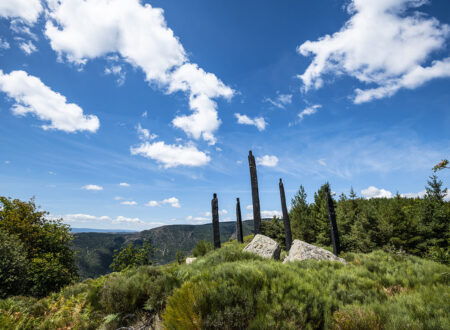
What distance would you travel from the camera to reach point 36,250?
16.6 m

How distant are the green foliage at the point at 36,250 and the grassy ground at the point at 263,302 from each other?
18.1ft

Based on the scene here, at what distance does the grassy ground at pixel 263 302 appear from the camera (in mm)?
3535

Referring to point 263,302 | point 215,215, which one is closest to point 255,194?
point 215,215

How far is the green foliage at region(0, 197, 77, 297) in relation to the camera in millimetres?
11070

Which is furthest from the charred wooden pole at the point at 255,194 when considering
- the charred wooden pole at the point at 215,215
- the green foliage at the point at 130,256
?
the green foliage at the point at 130,256

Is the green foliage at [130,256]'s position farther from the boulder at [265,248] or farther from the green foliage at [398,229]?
the green foliage at [398,229]

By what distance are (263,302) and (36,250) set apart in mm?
20561

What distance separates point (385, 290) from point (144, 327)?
6.07m

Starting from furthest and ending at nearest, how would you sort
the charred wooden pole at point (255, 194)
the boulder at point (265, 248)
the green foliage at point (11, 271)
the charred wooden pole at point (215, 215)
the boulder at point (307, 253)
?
the charred wooden pole at point (255, 194), the charred wooden pole at point (215, 215), the boulder at point (265, 248), the boulder at point (307, 253), the green foliage at point (11, 271)

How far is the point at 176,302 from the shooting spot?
4.07 metres

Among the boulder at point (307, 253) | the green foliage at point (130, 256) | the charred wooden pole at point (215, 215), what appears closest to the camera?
the boulder at point (307, 253)

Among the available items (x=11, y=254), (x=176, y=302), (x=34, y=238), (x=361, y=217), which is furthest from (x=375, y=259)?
(x=34, y=238)

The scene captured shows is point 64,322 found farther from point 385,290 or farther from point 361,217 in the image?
point 361,217

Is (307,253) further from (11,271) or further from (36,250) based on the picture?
(36,250)
